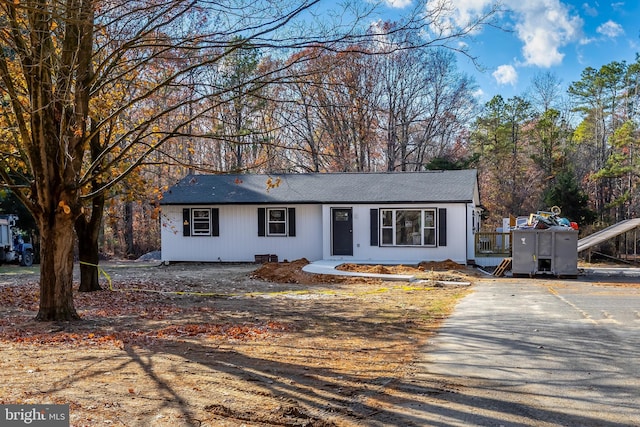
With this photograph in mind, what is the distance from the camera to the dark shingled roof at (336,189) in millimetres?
22141

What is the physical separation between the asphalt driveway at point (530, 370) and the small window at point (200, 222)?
49.9 feet

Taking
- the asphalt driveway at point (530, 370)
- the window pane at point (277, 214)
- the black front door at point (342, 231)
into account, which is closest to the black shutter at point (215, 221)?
the window pane at point (277, 214)

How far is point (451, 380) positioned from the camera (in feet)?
18.0

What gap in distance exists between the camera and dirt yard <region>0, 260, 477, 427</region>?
4.41 m

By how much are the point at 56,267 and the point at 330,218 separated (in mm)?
14546

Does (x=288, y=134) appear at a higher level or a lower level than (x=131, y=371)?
higher

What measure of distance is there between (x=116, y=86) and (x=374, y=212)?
39.3 ft

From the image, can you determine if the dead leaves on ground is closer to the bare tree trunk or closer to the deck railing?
the deck railing

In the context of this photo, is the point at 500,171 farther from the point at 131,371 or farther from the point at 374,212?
the point at 131,371

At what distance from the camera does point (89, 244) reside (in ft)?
45.2

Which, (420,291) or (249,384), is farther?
(420,291)

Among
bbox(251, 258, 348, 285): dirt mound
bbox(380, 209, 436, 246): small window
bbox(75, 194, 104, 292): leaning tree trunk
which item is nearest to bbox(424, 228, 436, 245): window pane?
bbox(380, 209, 436, 246): small window

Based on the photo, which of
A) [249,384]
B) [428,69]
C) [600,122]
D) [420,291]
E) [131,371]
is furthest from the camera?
[600,122]

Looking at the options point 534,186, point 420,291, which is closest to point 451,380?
point 420,291
